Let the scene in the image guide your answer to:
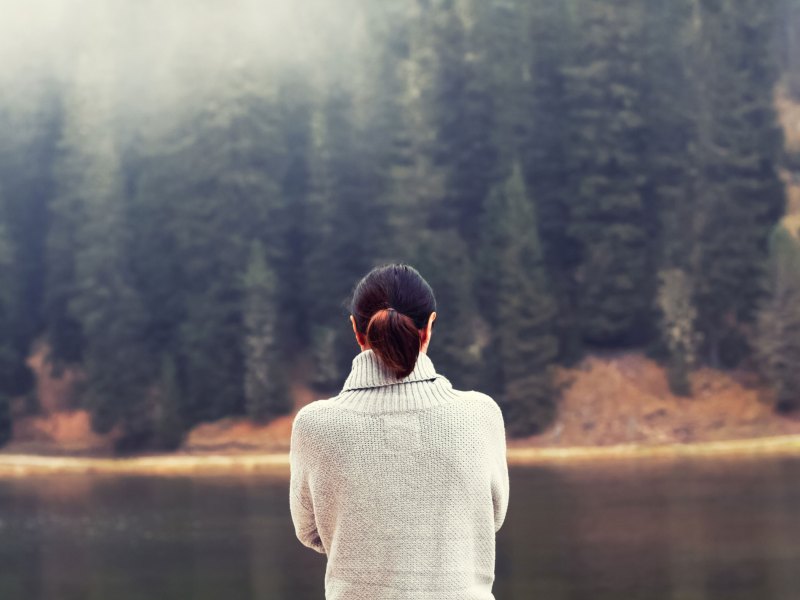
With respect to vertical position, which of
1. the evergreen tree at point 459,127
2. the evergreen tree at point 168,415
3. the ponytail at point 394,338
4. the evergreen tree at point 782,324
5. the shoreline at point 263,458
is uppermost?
the evergreen tree at point 459,127

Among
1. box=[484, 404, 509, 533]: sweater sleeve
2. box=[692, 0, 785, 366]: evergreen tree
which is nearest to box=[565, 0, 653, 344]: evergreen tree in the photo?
box=[692, 0, 785, 366]: evergreen tree

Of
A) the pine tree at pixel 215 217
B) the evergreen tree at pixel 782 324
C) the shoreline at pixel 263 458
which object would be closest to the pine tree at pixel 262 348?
the pine tree at pixel 215 217

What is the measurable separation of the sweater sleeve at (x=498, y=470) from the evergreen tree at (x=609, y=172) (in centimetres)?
3262

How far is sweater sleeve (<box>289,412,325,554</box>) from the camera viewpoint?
98.9 inches

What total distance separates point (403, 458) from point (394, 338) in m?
0.22

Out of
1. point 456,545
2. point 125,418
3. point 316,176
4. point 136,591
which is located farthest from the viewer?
point 316,176

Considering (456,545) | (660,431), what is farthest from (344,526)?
(660,431)

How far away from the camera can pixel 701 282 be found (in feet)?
112

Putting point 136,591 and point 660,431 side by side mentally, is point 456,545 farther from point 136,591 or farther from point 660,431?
point 660,431

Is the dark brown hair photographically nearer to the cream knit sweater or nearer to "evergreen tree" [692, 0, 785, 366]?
the cream knit sweater

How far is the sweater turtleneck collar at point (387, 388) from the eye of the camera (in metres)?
2.50

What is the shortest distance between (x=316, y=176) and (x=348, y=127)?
1976mm

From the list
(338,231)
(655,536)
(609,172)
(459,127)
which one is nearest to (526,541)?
(655,536)

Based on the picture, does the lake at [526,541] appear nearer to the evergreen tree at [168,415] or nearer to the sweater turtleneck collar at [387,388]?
the evergreen tree at [168,415]
